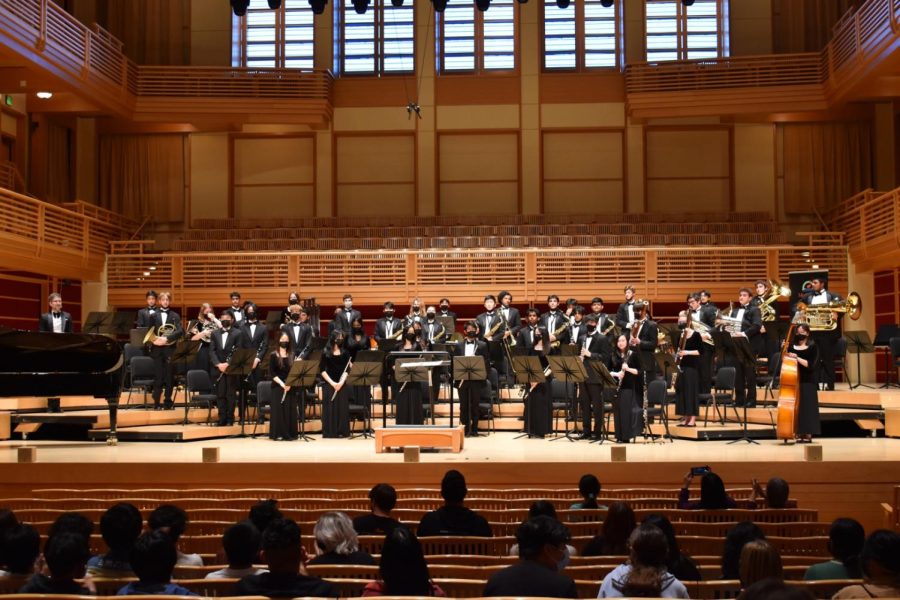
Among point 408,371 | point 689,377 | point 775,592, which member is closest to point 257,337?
point 408,371

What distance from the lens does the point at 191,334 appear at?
12742 mm

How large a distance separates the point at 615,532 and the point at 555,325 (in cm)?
775

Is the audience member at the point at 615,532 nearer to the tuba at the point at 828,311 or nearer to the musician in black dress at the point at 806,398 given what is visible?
the musician in black dress at the point at 806,398

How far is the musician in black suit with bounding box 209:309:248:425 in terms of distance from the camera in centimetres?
1193

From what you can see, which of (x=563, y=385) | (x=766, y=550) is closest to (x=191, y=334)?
Result: (x=563, y=385)

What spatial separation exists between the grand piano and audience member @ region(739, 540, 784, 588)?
7.20 meters

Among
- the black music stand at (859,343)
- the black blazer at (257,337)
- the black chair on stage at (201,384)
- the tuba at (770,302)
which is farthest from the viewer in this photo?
the black music stand at (859,343)

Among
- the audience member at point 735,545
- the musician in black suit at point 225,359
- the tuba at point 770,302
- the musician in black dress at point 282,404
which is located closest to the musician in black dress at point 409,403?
the musician in black dress at point 282,404

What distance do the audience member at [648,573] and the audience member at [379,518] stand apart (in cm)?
166

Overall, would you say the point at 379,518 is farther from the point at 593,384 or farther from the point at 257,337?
the point at 257,337

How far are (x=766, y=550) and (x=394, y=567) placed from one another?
1260mm

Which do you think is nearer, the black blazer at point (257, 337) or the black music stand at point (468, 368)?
the black music stand at point (468, 368)

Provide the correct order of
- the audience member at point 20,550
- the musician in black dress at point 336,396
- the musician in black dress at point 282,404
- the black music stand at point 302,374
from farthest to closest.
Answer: the musician in black dress at point 336,396 < the musician in black dress at point 282,404 < the black music stand at point 302,374 < the audience member at point 20,550

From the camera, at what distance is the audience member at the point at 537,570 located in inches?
141
